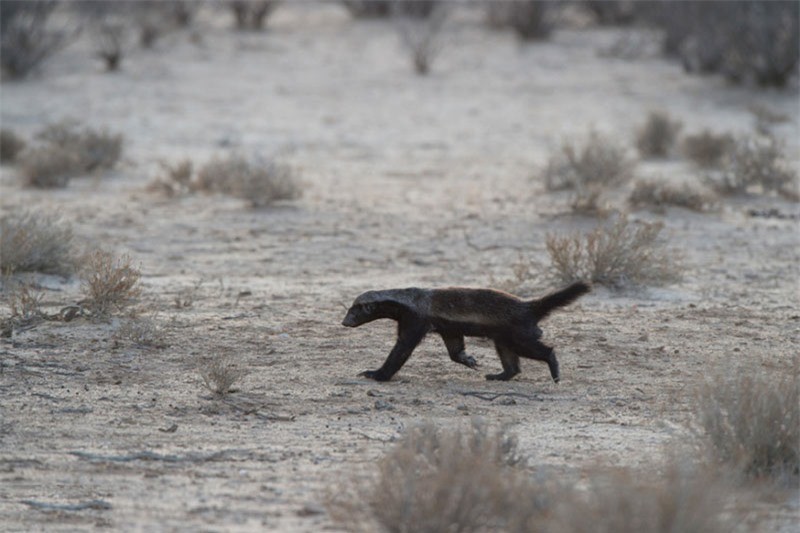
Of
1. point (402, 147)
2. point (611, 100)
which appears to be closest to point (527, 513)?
point (402, 147)

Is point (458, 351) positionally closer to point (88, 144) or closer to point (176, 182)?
point (176, 182)

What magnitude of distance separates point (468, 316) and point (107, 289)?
2378 millimetres

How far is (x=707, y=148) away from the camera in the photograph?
14633 mm

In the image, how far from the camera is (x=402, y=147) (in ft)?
52.6

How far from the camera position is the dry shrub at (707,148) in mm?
14500

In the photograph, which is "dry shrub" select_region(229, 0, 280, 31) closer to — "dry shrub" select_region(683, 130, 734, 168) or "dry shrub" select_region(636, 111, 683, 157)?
"dry shrub" select_region(636, 111, 683, 157)

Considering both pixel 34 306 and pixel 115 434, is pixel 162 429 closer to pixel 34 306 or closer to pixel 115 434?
pixel 115 434

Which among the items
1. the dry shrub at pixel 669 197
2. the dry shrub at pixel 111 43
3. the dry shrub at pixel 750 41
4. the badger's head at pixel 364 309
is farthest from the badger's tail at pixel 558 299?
the dry shrub at pixel 111 43

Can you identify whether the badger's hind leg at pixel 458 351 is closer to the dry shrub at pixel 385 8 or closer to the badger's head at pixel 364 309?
the badger's head at pixel 364 309

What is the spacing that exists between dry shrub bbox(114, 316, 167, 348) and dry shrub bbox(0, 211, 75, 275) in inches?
70.6

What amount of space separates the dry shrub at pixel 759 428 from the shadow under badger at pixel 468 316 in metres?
1.51

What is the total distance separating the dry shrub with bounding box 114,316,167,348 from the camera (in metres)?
7.00

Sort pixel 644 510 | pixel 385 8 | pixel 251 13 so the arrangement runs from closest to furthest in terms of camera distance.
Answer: pixel 644 510, pixel 251 13, pixel 385 8

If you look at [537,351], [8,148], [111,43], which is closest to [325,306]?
[537,351]
